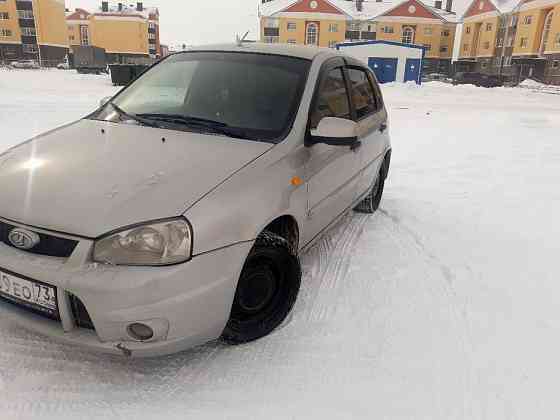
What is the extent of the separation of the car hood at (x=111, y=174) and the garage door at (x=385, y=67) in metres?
32.8

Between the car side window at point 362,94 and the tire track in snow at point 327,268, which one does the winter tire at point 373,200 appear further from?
the car side window at point 362,94

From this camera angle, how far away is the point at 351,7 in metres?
A: 53.4

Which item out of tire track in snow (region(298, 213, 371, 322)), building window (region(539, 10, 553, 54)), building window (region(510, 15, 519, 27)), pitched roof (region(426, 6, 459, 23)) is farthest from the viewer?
pitched roof (region(426, 6, 459, 23))

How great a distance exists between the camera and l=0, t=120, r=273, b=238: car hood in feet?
6.43

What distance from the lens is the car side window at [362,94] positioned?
3.75 metres

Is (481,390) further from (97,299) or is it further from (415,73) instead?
(415,73)

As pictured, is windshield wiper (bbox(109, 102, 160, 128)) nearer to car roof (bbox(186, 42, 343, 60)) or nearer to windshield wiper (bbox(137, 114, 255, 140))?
windshield wiper (bbox(137, 114, 255, 140))

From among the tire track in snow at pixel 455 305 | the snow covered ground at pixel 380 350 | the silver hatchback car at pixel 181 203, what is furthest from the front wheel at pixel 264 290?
the tire track in snow at pixel 455 305

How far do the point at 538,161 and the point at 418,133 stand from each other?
3098 millimetres

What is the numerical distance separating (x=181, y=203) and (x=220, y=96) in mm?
1258

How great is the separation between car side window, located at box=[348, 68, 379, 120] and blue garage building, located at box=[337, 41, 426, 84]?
3043 centimetres

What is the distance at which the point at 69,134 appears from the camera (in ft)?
9.21

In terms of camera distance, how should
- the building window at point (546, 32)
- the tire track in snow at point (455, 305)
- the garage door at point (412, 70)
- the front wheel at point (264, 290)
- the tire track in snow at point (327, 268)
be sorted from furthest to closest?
the building window at point (546, 32)
the garage door at point (412, 70)
the tire track in snow at point (327, 268)
the front wheel at point (264, 290)
the tire track in snow at point (455, 305)

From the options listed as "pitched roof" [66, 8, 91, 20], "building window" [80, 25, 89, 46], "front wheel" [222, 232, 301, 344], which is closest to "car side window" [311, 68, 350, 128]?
"front wheel" [222, 232, 301, 344]
